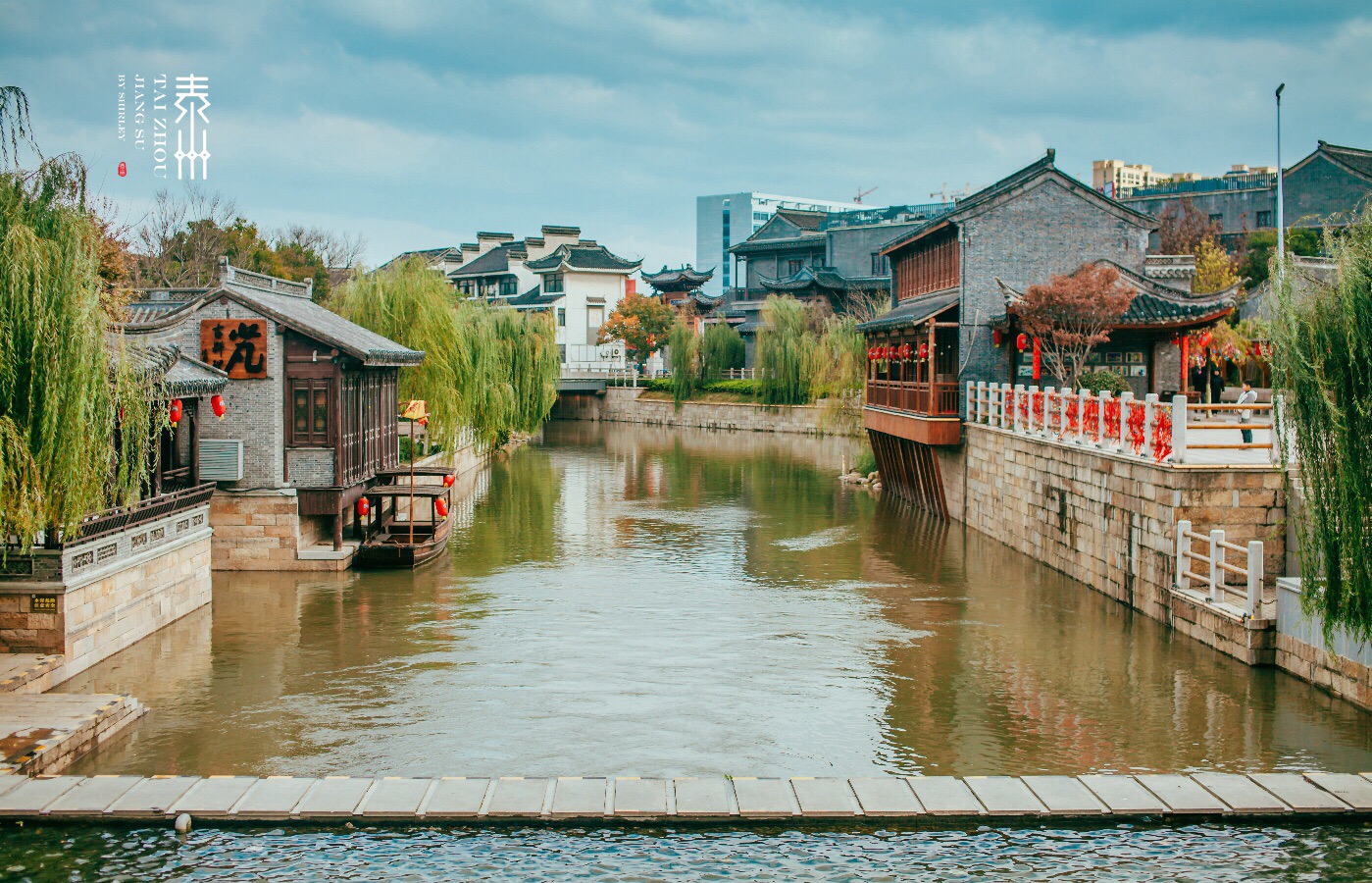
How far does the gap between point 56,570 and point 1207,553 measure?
14166 mm

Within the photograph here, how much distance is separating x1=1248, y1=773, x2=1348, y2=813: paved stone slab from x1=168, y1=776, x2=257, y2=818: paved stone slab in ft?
27.3

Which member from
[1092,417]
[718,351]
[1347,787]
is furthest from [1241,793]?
[718,351]

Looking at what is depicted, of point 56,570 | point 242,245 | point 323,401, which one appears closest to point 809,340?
point 242,245

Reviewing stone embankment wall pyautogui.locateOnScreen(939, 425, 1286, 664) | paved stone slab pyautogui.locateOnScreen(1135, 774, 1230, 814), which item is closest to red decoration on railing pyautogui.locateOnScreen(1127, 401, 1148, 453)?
stone embankment wall pyautogui.locateOnScreen(939, 425, 1286, 664)

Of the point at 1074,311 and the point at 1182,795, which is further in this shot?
the point at 1074,311

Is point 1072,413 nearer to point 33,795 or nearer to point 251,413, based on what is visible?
point 251,413

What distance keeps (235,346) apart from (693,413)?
42528mm

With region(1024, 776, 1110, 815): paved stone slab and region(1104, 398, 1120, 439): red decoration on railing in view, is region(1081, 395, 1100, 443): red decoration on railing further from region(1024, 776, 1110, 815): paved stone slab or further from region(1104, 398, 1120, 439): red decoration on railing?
region(1024, 776, 1110, 815): paved stone slab

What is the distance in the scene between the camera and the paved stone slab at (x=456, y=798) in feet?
30.3

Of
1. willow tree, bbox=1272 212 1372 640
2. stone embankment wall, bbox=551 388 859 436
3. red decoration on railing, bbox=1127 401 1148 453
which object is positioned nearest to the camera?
willow tree, bbox=1272 212 1372 640

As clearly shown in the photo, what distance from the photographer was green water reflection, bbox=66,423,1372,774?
11.6m

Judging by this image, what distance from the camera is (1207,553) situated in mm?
16000

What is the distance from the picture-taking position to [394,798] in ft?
31.1

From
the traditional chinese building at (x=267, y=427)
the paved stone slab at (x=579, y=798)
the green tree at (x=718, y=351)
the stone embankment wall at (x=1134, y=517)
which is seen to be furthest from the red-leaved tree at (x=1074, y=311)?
the green tree at (x=718, y=351)
